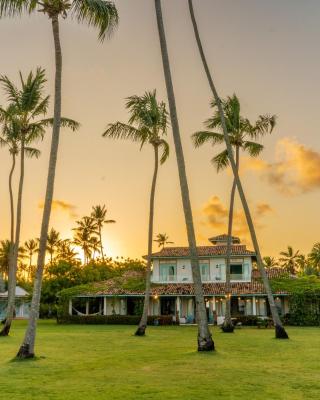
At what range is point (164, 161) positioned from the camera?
31.7 metres

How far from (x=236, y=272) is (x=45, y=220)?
34.9 metres

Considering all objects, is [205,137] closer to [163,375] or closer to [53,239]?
[163,375]

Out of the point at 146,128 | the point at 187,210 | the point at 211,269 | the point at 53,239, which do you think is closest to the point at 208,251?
the point at 211,269

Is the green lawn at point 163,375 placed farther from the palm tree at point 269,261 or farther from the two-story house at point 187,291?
the palm tree at point 269,261

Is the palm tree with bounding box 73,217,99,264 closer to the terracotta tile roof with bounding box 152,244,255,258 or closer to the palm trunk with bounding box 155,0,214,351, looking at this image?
the terracotta tile roof with bounding box 152,244,255,258

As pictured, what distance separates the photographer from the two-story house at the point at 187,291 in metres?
46.6

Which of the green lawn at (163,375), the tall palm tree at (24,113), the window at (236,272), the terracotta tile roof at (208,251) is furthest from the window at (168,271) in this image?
the green lawn at (163,375)

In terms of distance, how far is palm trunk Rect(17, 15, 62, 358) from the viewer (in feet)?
52.5

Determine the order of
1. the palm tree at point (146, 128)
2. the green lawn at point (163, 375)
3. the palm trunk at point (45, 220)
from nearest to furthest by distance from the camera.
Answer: the green lawn at point (163, 375) < the palm trunk at point (45, 220) < the palm tree at point (146, 128)

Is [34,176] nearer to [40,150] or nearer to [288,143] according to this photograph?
[40,150]

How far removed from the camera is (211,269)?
4991 centimetres

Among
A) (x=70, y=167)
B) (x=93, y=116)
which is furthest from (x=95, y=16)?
(x=70, y=167)

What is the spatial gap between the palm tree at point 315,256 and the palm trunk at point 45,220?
90339 millimetres

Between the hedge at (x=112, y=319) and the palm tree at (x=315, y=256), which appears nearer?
the hedge at (x=112, y=319)
